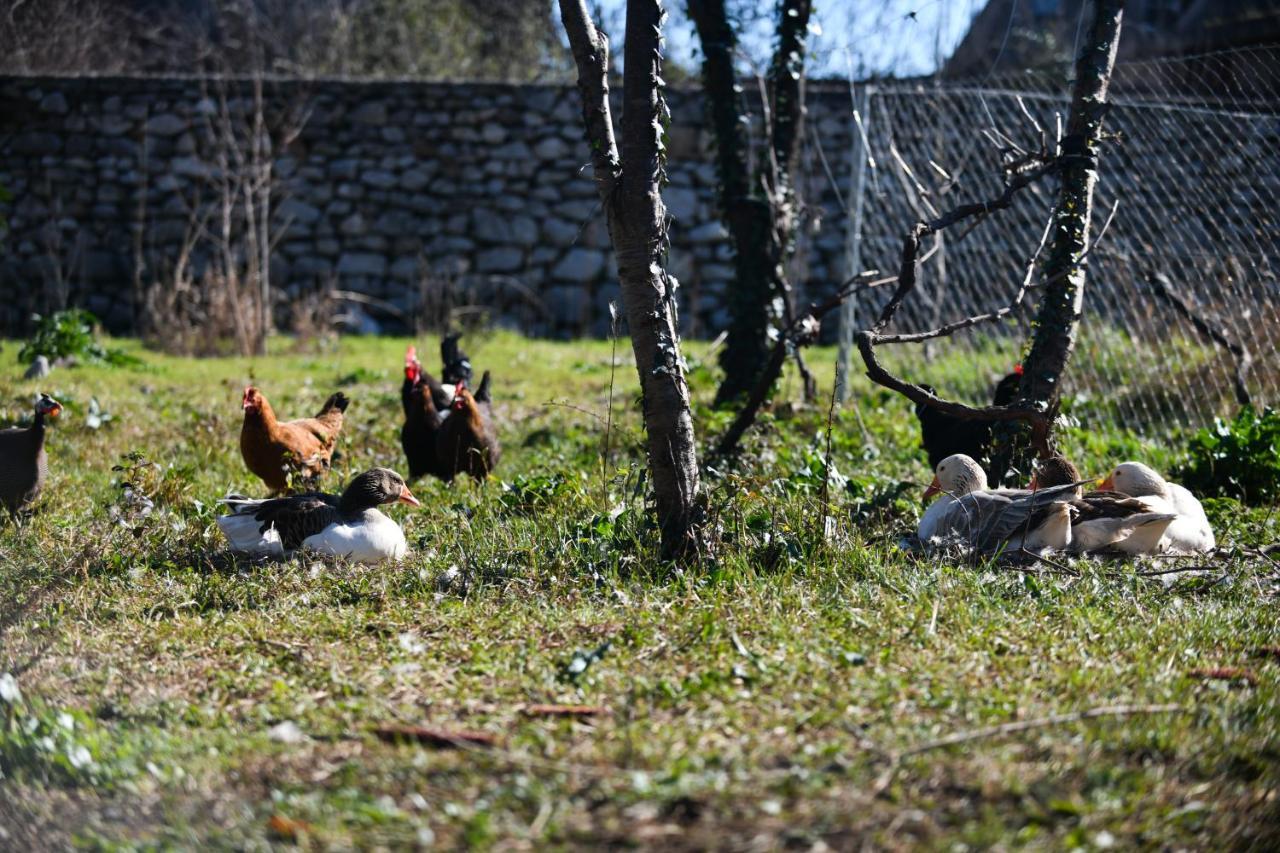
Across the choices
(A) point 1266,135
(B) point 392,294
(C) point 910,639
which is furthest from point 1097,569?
(B) point 392,294

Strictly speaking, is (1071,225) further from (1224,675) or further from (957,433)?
(1224,675)

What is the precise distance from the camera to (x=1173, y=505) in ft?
15.6

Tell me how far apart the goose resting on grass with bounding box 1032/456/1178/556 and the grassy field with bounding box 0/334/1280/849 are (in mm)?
237

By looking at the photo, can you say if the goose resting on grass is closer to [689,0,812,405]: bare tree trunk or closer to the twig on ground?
the twig on ground

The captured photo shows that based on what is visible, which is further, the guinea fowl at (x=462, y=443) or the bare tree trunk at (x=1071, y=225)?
the guinea fowl at (x=462, y=443)

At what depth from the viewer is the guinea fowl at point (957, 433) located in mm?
5598

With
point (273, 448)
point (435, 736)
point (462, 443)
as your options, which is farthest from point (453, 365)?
point (435, 736)

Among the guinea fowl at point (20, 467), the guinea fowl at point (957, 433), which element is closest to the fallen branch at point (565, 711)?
the guinea fowl at point (957, 433)

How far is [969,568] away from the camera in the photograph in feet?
14.2

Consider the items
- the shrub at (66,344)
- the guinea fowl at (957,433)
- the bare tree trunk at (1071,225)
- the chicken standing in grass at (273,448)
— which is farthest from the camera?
the shrub at (66,344)

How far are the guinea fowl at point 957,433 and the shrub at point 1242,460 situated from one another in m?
0.98

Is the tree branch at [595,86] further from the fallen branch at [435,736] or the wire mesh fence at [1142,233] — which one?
the fallen branch at [435,736]

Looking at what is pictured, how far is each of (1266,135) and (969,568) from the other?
3.82 meters

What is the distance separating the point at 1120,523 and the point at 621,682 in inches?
90.7
